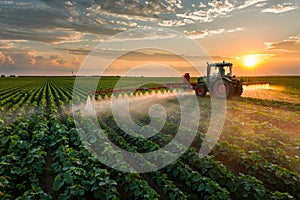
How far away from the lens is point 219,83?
579 inches

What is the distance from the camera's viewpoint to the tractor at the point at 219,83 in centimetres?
1474

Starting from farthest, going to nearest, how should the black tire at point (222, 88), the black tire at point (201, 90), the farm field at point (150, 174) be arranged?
the black tire at point (201, 90), the black tire at point (222, 88), the farm field at point (150, 174)

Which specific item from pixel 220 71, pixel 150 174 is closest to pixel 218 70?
pixel 220 71

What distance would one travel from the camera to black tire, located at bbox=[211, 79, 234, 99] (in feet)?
48.1

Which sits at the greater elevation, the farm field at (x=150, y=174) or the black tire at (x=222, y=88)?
the black tire at (x=222, y=88)

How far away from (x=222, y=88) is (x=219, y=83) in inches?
13.2

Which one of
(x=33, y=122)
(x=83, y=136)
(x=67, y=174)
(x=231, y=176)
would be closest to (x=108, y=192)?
(x=67, y=174)

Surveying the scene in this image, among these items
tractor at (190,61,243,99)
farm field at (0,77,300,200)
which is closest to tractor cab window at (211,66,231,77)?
tractor at (190,61,243,99)

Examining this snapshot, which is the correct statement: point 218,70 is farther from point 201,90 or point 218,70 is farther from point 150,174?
point 150,174

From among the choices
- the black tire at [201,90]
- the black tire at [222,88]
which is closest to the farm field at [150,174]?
the black tire at [222,88]

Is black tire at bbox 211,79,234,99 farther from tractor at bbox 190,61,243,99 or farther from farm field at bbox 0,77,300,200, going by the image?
farm field at bbox 0,77,300,200

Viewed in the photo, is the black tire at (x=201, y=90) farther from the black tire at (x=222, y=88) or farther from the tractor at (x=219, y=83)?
the black tire at (x=222, y=88)

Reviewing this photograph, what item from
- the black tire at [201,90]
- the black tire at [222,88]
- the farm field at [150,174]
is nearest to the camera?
the farm field at [150,174]

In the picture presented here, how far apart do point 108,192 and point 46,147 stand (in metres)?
3.28
